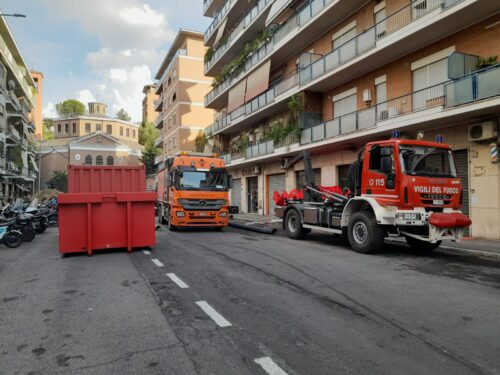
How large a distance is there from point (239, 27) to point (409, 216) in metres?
24.7

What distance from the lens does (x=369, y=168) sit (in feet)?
32.8

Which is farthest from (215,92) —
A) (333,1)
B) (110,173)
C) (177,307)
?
(177,307)

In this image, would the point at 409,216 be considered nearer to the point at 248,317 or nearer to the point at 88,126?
the point at 248,317

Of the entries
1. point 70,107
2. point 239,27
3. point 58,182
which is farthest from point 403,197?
point 70,107

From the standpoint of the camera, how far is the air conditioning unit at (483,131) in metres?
12.4

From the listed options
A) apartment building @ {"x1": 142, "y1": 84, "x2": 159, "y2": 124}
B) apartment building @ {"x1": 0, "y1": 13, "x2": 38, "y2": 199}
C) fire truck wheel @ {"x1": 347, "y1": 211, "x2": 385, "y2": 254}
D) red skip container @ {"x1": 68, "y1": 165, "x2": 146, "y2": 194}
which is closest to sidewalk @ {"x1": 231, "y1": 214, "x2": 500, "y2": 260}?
fire truck wheel @ {"x1": 347, "y1": 211, "x2": 385, "y2": 254}

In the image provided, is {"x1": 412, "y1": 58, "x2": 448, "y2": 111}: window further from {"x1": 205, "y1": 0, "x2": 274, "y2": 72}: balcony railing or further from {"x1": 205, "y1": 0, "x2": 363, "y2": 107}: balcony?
{"x1": 205, "y1": 0, "x2": 274, "y2": 72}: balcony railing

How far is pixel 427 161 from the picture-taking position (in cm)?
954

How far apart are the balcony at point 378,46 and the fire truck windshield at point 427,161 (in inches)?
226

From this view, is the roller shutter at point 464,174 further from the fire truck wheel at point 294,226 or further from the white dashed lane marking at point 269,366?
the white dashed lane marking at point 269,366

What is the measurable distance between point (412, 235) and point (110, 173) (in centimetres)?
748

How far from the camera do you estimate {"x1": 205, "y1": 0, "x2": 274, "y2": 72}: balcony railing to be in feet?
86.7

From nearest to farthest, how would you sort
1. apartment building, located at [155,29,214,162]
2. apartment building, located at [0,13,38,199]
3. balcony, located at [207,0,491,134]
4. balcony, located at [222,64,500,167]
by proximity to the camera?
balcony, located at [222,64,500,167]
balcony, located at [207,0,491,134]
apartment building, located at [0,13,38,199]
apartment building, located at [155,29,214,162]

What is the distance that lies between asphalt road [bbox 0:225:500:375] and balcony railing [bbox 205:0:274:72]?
22382mm
